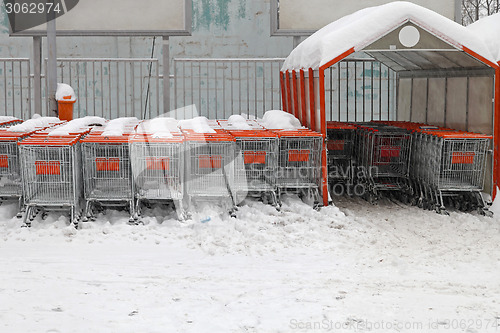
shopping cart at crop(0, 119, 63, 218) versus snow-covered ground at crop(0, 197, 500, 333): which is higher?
shopping cart at crop(0, 119, 63, 218)

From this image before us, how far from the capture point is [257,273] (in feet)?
22.0

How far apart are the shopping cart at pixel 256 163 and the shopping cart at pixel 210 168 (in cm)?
16

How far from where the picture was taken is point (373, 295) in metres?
6.05

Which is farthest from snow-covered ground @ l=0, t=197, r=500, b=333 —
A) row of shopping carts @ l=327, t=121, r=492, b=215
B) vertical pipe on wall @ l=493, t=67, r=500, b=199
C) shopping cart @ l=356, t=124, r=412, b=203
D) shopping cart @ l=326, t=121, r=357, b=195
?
shopping cart @ l=326, t=121, r=357, b=195

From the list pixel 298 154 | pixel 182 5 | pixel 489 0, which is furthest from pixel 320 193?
pixel 489 0

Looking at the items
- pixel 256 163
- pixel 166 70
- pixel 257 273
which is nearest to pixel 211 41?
pixel 166 70

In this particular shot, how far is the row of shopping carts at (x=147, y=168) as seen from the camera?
8516 millimetres

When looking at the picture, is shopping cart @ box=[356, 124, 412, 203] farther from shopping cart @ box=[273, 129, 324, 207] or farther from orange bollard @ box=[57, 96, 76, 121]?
orange bollard @ box=[57, 96, 76, 121]

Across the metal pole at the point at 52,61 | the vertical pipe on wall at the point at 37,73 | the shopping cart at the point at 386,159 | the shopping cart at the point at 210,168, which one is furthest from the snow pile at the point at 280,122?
the vertical pipe on wall at the point at 37,73

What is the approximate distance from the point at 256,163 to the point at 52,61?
202 inches

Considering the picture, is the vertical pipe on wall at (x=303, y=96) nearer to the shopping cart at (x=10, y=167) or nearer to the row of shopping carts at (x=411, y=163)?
the row of shopping carts at (x=411, y=163)

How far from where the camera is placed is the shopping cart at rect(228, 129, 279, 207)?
359 inches

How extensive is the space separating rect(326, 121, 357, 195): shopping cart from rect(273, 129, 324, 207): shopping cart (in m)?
1.59

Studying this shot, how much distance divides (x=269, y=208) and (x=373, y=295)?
10.3ft
